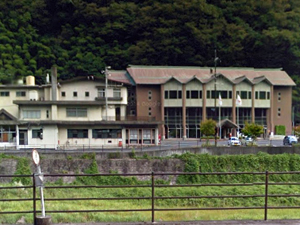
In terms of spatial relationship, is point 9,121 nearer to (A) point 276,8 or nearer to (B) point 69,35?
(B) point 69,35

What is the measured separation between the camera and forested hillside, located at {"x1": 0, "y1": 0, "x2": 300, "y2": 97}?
67.4 m

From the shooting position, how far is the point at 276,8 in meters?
74.8

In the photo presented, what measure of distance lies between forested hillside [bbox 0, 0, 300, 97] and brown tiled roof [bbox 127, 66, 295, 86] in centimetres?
1175

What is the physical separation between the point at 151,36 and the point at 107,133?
35.1m

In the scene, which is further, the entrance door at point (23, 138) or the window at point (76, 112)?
A: the window at point (76, 112)

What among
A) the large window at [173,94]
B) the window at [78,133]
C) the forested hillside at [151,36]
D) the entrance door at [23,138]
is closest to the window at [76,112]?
the window at [78,133]

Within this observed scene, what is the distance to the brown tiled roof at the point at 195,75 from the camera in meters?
51.6

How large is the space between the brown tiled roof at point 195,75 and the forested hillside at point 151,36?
11752 mm

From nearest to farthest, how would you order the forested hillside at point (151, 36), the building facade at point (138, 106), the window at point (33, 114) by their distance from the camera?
→ the building facade at point (138, 106) → the window at point (33, 114) → the forested hillside at point (151, 36)

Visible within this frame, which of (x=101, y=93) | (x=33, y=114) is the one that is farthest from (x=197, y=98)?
(x=33, y=114)

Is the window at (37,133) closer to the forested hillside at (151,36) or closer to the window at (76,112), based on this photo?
the window at (76,112)

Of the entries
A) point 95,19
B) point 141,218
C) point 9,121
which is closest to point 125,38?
point 95,19

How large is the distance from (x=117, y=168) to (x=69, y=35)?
2136 inches

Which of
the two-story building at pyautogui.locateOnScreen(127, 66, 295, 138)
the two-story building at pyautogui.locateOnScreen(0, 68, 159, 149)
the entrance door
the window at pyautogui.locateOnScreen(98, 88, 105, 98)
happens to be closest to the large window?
the two-story building at pyautogui.locateOnScreen(127, 66, 295, 138)
